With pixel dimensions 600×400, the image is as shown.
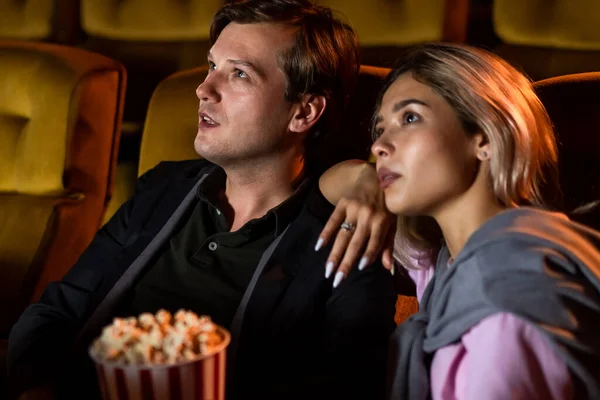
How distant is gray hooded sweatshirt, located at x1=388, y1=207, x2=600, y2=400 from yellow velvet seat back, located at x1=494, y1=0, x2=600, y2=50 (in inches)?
37.8

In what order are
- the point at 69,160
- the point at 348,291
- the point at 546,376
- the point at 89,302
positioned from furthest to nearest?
the point at 69,160
the point at 89,302
the point at 348,291
the point at 546,376

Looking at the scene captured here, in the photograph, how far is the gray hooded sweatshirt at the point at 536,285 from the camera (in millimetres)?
798

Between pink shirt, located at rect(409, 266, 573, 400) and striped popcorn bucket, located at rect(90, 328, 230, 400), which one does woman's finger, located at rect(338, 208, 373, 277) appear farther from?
striped popcorn bucket, located at rect(90, 328, 230, 400)

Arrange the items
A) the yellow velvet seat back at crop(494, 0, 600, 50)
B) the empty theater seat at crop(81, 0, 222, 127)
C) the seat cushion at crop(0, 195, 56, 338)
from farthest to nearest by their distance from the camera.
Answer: the empty theater seat at crop(81, 0, 222, 127), the yellow velvet seat back at crop(494, 0, 600, 50), the seat cushion at crop(0, 195, 56, 338)

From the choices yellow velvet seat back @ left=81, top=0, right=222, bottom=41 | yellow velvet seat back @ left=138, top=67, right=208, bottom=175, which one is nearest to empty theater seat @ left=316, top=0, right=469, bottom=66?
yellow velvet seat back @ left=81, top=0, right=222, bottom=41

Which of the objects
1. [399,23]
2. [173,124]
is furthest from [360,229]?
[399,23]

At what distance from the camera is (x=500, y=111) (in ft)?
3.05

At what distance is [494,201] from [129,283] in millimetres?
544

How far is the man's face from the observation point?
3.80 feet

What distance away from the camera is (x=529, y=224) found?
0.84 metres

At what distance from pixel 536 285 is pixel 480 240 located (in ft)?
0.28

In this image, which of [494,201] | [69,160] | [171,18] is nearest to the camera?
[494,201]

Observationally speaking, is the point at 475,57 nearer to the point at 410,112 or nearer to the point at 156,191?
the point at 410,112

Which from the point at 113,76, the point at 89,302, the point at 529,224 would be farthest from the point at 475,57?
the point at 113,76
